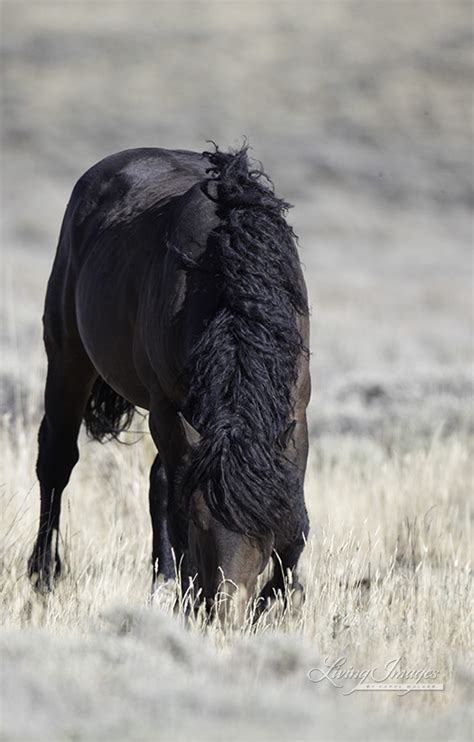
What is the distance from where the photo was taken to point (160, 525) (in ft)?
21.2

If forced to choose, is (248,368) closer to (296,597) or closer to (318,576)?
(296,597)

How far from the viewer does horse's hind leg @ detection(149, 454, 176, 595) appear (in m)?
6.33

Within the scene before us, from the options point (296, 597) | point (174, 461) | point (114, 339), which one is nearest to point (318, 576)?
point (296, 597)

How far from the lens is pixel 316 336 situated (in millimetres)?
21547

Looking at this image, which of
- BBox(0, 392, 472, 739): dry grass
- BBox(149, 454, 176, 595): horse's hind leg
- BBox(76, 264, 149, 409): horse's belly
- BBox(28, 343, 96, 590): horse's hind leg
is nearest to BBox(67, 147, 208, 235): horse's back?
A: BBox(76, 264, 149, 409): horse's belly

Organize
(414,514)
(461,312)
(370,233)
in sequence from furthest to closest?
(370,233) < (461,312) < (414,514)

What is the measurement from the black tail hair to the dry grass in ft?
1.75

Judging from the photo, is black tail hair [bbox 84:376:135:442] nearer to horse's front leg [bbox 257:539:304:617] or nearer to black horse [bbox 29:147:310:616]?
black horse [bbox 29:147:310:616]

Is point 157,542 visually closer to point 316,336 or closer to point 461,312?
point 316,336

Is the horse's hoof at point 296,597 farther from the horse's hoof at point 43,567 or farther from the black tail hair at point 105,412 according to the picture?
the black tail hair at point 105,412

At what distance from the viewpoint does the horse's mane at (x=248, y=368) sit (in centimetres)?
424

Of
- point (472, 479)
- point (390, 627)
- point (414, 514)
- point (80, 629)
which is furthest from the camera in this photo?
point (472, 479)

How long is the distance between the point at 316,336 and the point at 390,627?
16.8 m

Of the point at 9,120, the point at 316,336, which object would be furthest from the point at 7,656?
the point at 9,120
